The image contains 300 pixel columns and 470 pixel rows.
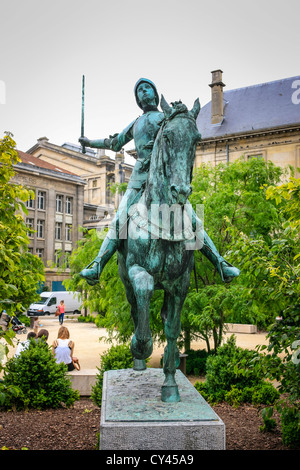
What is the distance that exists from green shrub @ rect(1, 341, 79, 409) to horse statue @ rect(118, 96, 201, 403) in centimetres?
387

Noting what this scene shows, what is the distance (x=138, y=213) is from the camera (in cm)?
483

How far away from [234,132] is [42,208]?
19825 millimetres

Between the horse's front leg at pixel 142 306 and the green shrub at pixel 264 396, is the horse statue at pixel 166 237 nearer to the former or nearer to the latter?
the horse's front leg at pixel 142 306

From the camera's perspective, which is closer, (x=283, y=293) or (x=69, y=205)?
(x=283, y=293)

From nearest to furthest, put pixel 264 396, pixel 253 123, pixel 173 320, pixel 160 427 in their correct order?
pixel 160 427
pixel 173 320
pixel 264 396
pixel 253 123

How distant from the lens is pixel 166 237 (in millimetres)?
4516

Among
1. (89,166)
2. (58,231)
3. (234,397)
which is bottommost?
(234,397)

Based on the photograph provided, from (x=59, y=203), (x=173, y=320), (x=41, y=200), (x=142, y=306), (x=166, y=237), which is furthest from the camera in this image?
(x=59, y=203)

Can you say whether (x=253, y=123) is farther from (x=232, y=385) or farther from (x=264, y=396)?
(x=264, y=396)

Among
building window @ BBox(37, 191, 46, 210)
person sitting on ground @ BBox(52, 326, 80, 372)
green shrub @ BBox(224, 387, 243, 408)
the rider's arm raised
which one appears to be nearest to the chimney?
building window @ BBox(37, 191, 46, 210)

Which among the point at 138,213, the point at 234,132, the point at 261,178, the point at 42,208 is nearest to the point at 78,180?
the point at 42,208

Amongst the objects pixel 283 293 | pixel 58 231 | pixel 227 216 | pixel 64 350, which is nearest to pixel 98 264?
pixel 283 293

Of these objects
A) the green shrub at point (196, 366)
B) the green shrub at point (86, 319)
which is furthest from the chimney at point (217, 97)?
the green shrub at point (196, 366)

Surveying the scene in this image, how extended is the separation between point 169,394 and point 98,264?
5.06ft
